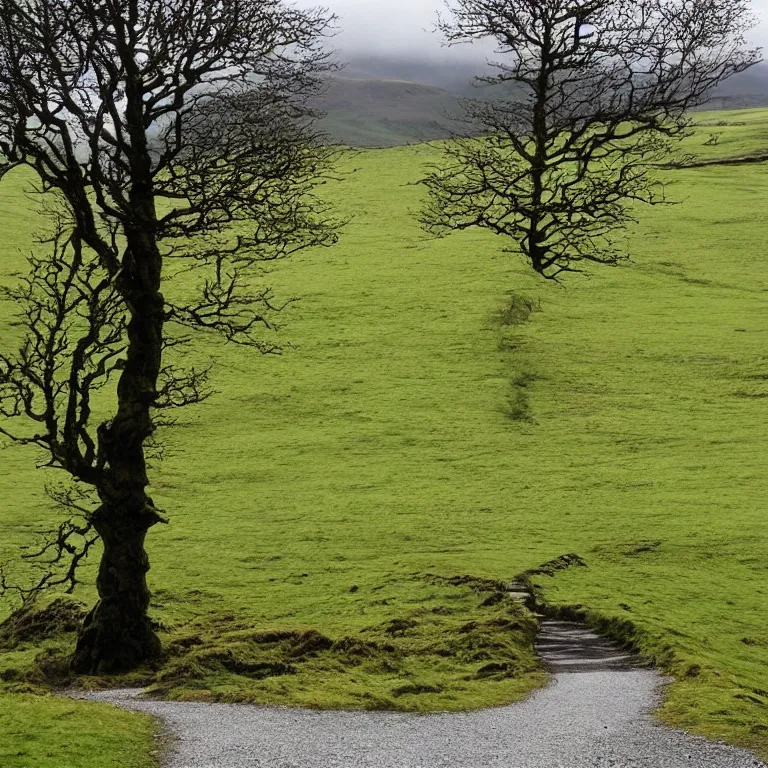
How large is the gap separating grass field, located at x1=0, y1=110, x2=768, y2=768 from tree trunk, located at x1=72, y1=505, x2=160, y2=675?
1.01 metres

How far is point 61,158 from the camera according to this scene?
1449 centimetres

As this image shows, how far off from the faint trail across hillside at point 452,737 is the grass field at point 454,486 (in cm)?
60

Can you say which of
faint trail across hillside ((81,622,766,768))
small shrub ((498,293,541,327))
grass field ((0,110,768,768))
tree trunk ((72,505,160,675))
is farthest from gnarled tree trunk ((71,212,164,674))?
small shrub ((498,293,541,327))

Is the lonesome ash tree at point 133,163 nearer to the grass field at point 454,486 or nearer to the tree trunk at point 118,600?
the tree trunk at point 118,600

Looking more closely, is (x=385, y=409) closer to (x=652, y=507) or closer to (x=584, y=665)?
(x=652, y=507)

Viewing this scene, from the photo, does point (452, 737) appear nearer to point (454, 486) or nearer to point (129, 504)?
point (129, 504)

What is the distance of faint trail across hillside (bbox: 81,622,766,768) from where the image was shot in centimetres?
1065

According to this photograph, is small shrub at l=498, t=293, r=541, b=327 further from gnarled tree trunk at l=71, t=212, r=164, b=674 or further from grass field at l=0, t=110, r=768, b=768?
gnarled tree trunk at l=71, t=212, r=164, b=674

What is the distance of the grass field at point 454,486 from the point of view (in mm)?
16219

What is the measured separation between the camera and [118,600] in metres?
16.4

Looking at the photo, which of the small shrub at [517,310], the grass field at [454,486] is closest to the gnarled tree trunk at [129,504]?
the grass field at [454,486]

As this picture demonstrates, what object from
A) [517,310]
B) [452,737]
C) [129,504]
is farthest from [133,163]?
[517,310]

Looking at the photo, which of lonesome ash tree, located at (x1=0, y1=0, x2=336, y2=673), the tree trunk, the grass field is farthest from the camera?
the tree trunk

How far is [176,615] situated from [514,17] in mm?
14243
